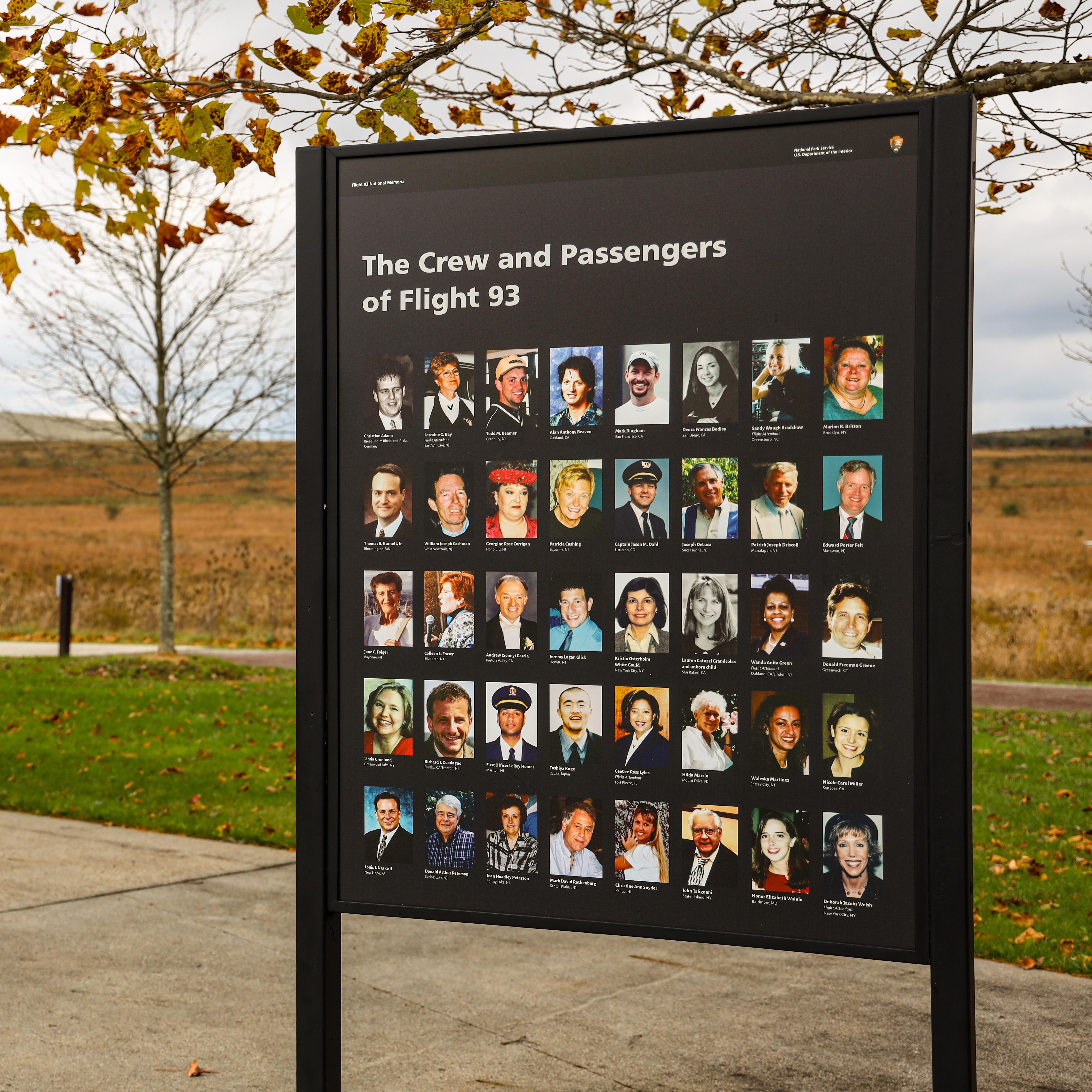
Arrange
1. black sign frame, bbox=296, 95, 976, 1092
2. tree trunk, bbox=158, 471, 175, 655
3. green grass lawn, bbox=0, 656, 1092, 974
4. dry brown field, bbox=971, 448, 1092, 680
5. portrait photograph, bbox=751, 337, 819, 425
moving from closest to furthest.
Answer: black sign frame, bbox=296, 95, 976, 1092, portrait photograph, bbox=751, 337, 819, 425, green grass lawn, bbox=0, 656, 1092, 974, tree trunk, bbox=158, 471, 175, 655, dry brown field, bbox=971, 448, 1092, 680

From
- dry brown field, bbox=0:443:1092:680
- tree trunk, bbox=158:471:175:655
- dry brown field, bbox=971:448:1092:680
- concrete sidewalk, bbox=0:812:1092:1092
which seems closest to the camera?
concrete sidewalk, bbox=0:812:1092:1092

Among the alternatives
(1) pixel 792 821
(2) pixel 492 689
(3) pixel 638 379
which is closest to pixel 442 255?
(3) pixel 638 379

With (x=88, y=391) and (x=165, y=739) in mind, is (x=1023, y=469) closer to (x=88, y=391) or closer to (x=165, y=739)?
(x=88, y=391)

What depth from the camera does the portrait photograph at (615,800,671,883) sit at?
2.97 metres

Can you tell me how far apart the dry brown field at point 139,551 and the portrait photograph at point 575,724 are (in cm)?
553

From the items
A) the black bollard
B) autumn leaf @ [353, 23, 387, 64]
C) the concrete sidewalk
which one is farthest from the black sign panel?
the black bollard

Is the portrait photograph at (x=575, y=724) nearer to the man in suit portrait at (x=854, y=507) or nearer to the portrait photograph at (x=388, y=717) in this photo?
the portrait photograph at (x=388, y=717)

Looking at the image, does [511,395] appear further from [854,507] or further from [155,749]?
[155,749]

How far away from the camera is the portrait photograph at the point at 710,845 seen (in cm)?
292

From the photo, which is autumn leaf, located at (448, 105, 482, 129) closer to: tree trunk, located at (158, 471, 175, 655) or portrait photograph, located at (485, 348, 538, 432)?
portrait photograph, located at (485, 348, 538, 432)

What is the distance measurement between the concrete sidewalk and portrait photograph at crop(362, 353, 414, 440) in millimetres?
2255

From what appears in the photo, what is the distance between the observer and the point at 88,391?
54.6 ft

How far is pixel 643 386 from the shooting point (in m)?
2.98

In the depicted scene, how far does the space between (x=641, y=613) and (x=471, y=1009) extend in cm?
238
